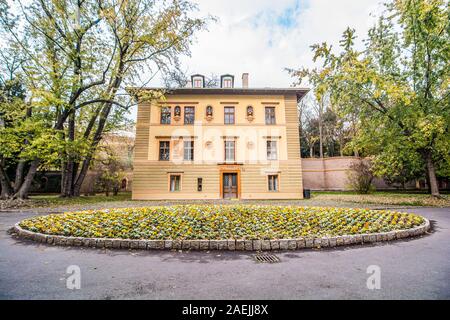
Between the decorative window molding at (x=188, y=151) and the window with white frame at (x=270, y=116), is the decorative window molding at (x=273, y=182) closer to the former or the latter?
the window with white frame at (x=270, y=116)

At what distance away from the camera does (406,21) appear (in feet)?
46.7

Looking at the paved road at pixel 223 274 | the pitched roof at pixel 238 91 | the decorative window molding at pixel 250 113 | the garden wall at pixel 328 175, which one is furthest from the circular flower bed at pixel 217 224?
the garden wall at pixel 328 175

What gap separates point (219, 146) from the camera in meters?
20.1

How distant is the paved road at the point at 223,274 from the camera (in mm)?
3162

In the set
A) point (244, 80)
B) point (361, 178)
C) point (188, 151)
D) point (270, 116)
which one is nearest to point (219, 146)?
point (188, 151)

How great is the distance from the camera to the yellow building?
64.0 ft

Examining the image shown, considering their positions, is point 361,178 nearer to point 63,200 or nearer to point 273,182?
point 273,182

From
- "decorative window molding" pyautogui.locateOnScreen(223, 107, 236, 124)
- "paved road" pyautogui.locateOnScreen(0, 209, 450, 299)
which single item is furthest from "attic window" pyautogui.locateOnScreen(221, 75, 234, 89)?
"paved road" pyautogui.locateOnScreen(0, 209, 450, 299)

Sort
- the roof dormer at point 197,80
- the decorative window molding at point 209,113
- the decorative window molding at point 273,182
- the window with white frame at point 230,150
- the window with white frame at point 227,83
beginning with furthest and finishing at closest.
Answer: the roof dormer at point 197,80 → the window with white frame at point 227,83 → the decorative window molding at point 209,113 → the window with white frame at point 230,150 → the decorative window molding at point 273,182

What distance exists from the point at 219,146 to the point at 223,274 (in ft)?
54.3

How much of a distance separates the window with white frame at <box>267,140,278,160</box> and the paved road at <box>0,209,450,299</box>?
1484 centimetres

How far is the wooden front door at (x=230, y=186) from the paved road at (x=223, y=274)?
14.7m

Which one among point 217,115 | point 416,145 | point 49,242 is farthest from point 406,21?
point 49,242

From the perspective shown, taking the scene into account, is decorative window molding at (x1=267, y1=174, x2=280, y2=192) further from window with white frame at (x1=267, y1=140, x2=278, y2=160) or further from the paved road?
the paved road
